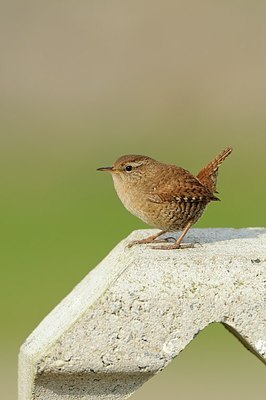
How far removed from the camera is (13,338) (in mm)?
13922

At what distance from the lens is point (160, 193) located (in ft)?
20.0

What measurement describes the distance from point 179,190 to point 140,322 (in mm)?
1363

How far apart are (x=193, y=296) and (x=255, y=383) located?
24.3 feet

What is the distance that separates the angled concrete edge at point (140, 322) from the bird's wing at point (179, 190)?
3.14ft

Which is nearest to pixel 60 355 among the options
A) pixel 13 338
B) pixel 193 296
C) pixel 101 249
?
pixel 193 296

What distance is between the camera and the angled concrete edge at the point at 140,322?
482 cm

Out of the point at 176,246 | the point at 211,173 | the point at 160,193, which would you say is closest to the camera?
the point at 176,246

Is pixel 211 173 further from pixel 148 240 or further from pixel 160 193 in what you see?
pixel 148 240

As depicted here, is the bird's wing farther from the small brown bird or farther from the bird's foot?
the bird's foot

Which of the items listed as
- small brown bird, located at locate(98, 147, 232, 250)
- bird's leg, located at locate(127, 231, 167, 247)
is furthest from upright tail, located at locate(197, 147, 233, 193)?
bird's leg, located at locate(127, 231, 167, 247)

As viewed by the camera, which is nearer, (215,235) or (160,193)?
(215,235)

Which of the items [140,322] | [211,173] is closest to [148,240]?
[211,173]

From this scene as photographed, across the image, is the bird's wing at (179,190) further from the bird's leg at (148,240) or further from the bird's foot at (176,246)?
the bird's foot at (176,246)

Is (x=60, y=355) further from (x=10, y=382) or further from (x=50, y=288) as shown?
(x=50, y=288)
